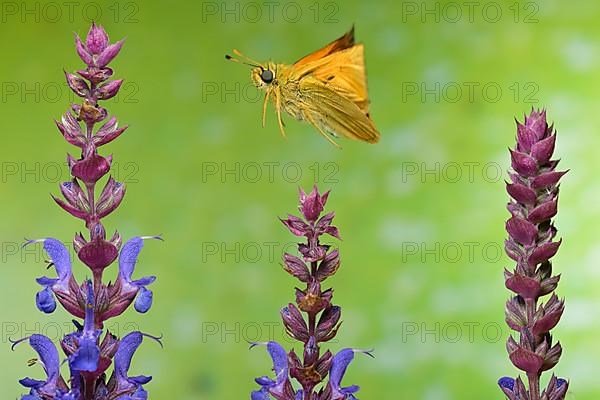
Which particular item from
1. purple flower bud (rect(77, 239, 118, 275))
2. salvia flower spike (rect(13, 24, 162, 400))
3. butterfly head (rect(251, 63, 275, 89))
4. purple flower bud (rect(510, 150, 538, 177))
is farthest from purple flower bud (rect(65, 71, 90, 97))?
butterfly head (rect(251, 63, 275, 89))

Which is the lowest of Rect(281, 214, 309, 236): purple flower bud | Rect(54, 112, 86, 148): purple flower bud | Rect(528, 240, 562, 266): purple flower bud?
Rect(528, 240, 562, 266): purple flower bud

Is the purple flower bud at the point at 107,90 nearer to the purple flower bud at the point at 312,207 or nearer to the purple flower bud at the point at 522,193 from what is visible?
the purple flower bud at the point at 312,207

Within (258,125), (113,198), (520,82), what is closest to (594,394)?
(520,82)

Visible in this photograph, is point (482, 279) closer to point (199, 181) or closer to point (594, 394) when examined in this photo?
point (594, 394)

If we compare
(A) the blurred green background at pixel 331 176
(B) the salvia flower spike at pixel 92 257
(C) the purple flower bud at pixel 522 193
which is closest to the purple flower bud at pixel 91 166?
(B) the salvia flower spike at pixel 92 257

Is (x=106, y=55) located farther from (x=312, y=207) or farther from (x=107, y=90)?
(x=312, y=207)

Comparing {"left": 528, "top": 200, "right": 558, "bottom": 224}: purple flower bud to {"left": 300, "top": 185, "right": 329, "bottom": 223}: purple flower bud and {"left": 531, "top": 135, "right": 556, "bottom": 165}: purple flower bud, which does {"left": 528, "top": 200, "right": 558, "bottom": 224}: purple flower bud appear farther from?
{"left": 300, "top": 185, "right": 329, "bottom": 223}: purple flower bud

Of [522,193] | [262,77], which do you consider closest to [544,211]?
A: [522,193]
